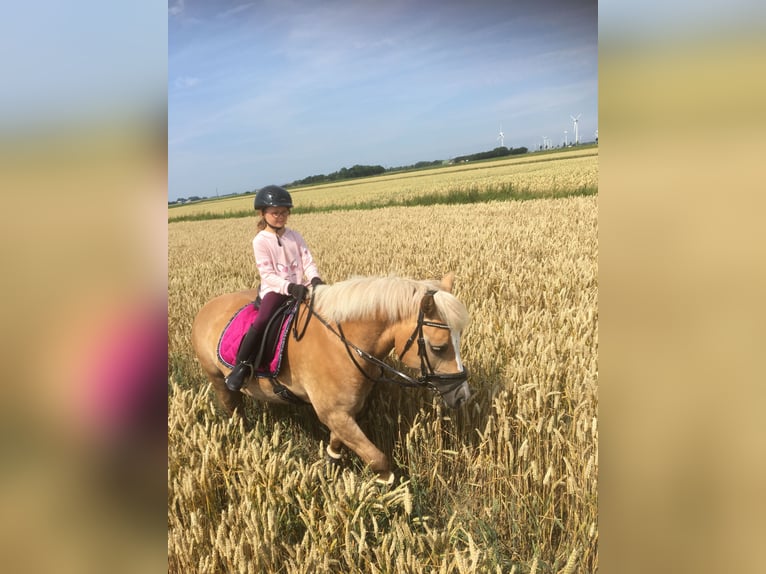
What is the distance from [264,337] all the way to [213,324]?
3.07 feet

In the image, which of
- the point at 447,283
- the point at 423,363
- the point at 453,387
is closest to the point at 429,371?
the point at 423,363

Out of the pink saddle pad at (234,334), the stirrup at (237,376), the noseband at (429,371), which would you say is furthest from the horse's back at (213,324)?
the noseband at (429,371)

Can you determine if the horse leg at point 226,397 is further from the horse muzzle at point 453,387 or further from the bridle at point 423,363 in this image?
the horse muzzle at point 453,387

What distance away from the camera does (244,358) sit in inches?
137

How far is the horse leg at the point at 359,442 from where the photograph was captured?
121 inches

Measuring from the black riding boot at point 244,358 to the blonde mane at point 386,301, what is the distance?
0.68 m

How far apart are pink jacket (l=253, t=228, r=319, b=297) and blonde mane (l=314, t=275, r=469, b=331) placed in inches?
21.4

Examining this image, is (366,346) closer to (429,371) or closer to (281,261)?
(429,371)
